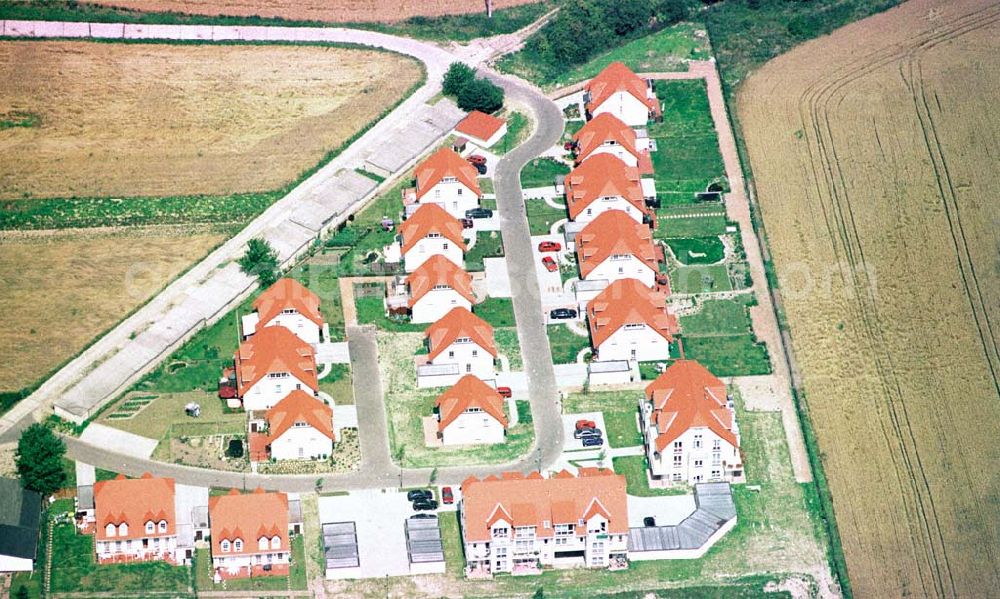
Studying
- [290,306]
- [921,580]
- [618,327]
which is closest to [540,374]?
[618,327]

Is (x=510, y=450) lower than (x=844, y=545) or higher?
higher

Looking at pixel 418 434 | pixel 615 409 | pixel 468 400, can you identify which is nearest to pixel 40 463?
pixel 418 434

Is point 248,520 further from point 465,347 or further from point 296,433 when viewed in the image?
point 465,347

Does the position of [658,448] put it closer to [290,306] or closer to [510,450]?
[510,450]

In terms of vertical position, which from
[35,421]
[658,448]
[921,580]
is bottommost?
[921,580]

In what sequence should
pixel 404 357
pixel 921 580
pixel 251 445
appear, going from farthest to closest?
pixel 404 357 < pixel 251 445 < pixel 921 580

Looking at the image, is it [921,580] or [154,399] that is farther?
[154,399]

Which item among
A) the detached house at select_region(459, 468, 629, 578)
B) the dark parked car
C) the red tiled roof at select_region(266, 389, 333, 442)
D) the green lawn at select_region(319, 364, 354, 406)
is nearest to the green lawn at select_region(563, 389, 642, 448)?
the dark parked car

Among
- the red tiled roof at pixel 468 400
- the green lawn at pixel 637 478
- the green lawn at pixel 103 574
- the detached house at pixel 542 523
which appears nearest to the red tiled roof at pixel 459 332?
the red tiled roof at pixel 468 400
